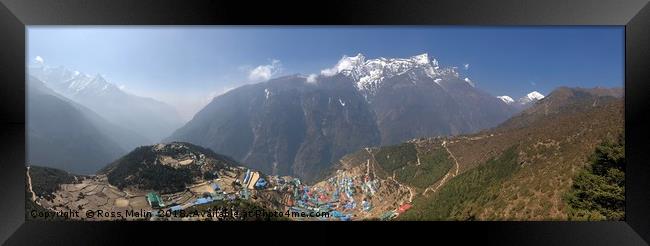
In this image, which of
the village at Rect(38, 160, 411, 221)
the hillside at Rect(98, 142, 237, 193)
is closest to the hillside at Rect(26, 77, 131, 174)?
the hillside at Rect(98, 142, 237, 193)

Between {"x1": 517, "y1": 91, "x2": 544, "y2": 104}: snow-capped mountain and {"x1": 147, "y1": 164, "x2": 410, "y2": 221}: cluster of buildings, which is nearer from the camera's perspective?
{"x1": 147, "y1": 164, "x2": 410, "y2": 221}: cluster of buildings

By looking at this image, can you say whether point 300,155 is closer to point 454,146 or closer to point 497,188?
point 454,146

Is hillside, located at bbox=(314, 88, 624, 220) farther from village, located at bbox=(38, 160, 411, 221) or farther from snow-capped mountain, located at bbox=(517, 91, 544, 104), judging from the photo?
snow-capped mountain, located at bbox=(517, 91, 544, 104)

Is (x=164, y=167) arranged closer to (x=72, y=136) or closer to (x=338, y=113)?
(x=72, y=136)

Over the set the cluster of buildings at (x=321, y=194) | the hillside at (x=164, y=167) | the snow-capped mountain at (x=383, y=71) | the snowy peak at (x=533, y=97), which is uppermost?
the snow-capped mountain at (x=383, y=71)

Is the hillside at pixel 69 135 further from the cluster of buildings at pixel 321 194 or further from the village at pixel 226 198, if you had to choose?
the cluster of buildings at pixel 321 194

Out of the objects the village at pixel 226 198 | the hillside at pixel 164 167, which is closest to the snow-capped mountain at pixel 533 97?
the village at pixel 226 198
